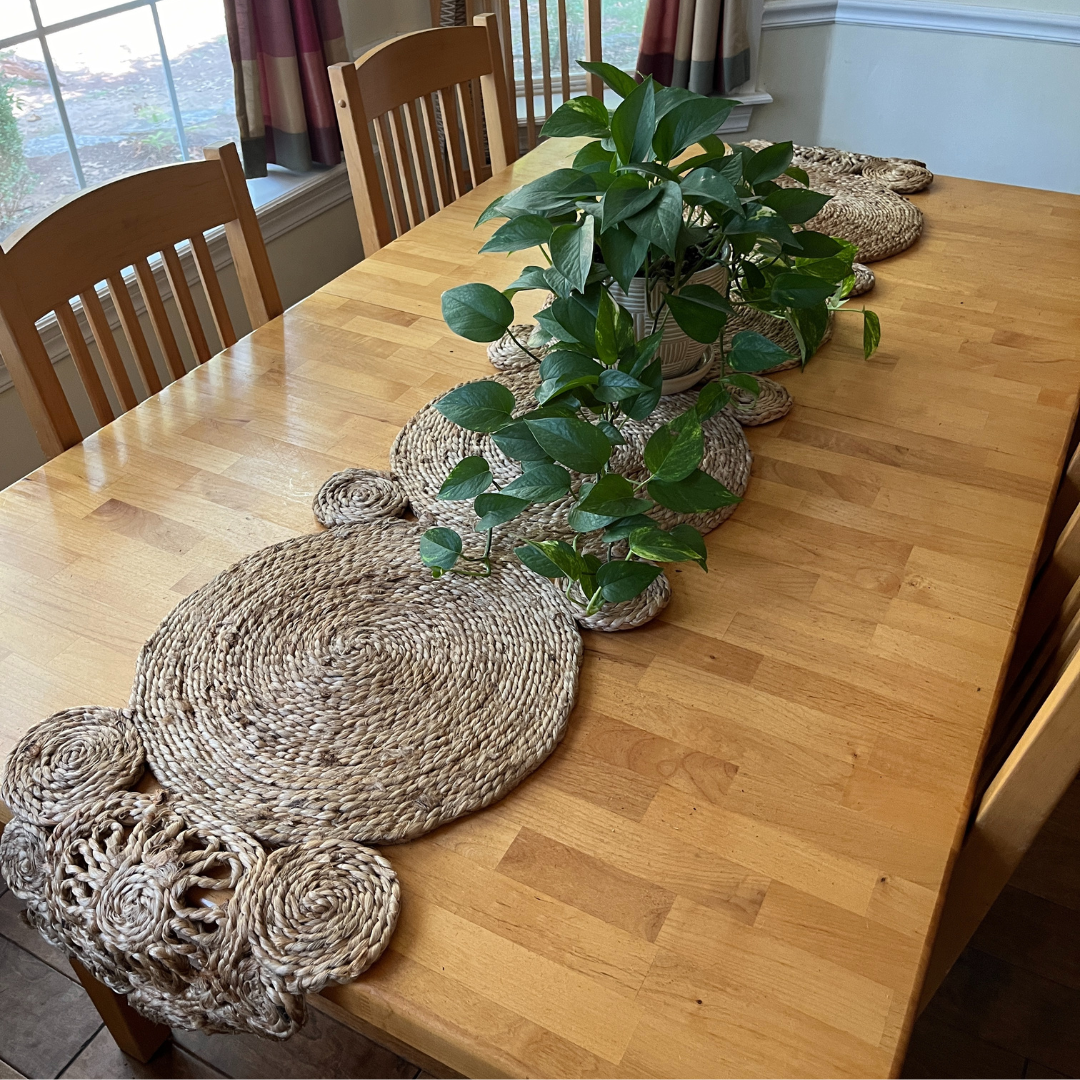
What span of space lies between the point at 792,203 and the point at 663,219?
22cm

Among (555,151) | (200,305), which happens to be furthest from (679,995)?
(200,305)

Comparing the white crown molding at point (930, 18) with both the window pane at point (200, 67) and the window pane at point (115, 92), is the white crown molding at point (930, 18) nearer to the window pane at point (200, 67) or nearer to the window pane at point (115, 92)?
the window pane at point (200, 67)

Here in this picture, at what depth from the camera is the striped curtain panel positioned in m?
2.62

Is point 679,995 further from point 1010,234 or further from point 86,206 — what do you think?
point 1010,234

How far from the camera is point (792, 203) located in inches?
42.7

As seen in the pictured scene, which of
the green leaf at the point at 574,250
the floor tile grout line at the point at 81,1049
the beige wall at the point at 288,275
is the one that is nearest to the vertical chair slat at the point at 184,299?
the green leaf at the point at 574,250

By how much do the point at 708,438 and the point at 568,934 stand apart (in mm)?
641

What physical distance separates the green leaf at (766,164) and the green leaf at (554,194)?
7.6 inches

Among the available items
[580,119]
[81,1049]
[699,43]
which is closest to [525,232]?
[580,119]

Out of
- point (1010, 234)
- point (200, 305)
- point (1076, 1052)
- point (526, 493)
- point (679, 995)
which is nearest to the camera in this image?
point (679, 995)

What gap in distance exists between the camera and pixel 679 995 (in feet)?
2.16


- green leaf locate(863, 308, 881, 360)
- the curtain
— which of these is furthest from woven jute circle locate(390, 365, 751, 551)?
the curtain

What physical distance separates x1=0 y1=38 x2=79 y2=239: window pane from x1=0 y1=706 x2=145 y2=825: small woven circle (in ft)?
4.69

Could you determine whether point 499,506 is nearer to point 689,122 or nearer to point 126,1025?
point 689,122
